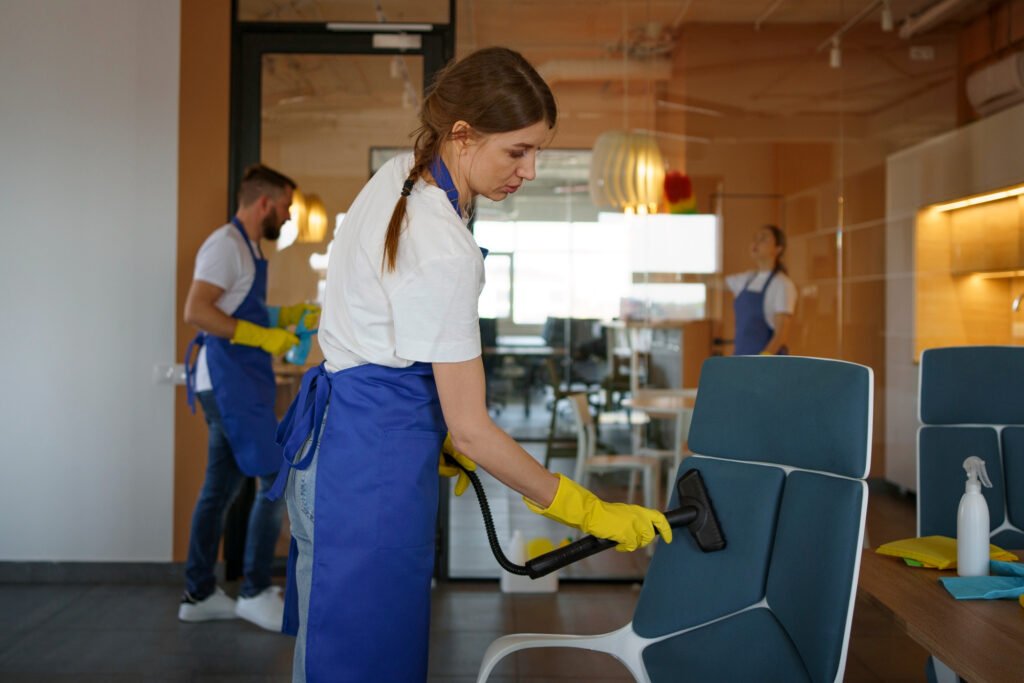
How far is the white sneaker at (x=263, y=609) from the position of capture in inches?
127

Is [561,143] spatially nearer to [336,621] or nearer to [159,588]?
[159,588]

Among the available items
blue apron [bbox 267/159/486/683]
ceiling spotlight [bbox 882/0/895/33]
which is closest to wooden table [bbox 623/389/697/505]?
ceiling spotlight [bbox 882/0/895/33]

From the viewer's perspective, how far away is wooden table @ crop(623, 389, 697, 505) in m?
3.79

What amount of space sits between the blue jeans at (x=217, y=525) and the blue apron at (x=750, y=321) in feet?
5.84

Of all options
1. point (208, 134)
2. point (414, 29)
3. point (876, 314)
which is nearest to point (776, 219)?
point (876, 314)

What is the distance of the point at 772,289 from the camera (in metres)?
3.80

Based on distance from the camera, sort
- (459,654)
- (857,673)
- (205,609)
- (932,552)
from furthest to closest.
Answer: (205,609) < (459,654) < (857,673) < (932,552)

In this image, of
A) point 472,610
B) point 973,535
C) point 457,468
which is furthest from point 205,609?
point 973,535

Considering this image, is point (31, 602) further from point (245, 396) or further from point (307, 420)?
point (307, 420)

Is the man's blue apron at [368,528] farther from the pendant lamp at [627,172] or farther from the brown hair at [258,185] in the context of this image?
the pendant lamp at [627,172]

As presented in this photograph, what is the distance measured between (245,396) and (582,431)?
129 centimetres

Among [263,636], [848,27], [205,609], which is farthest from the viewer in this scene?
[848,27]

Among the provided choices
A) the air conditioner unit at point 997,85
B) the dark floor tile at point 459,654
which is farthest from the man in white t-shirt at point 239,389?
the air conditioner unit at point 997,85

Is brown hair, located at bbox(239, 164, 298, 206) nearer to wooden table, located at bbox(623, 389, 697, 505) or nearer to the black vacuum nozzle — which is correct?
wooden table, located at bbox(623, 389, 697, 505)
